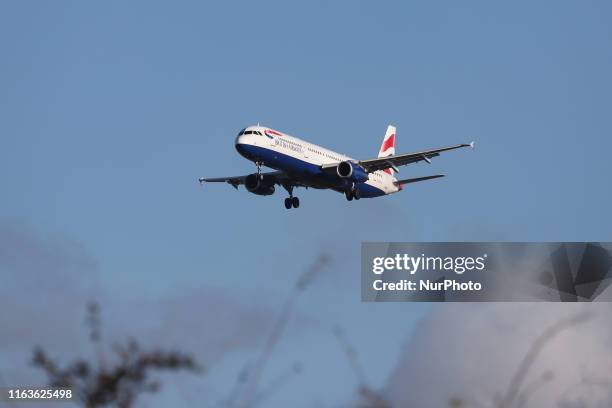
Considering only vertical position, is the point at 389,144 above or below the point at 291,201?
above

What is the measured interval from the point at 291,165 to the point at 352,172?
193 inches

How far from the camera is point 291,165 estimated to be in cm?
8006

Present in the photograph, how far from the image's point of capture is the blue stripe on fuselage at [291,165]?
260 ft

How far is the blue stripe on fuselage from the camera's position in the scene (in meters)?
79.4

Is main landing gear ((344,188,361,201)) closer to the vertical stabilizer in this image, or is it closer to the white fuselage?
the white fuselage

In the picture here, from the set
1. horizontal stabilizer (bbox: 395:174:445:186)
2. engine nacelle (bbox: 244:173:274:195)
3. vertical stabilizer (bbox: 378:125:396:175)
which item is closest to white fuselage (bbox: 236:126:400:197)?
engine nacelle (bbox: 244:173:274:195)

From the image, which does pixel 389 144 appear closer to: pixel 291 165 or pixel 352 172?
pixel 352 172

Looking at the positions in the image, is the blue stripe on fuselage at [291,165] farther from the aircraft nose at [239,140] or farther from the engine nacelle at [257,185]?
the engine nacelle at [257,185]

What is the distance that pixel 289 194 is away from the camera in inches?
3533

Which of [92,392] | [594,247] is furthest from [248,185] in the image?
[92,392]

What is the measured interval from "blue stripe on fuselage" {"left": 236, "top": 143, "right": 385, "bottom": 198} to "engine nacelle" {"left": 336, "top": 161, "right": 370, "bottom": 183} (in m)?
0.74

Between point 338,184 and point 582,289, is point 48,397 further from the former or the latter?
point 338,184

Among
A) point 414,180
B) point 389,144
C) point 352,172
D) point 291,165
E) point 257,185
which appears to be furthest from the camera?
point 389,144

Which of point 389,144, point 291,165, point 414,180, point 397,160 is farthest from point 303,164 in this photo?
point 389,144
